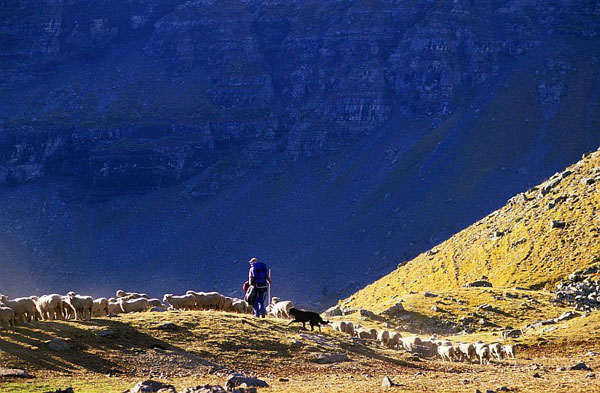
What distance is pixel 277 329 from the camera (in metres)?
34.2

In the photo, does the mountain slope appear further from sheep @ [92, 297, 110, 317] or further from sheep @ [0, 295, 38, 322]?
sheep @ [0, 295, 38, 322]

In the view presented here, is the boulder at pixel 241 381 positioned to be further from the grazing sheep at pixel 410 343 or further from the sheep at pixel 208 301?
the sheep at pixel 208 301

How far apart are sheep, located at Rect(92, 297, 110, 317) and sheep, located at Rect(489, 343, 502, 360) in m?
15.2

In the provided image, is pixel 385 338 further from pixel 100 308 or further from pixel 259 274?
pixel 100 308

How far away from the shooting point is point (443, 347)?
123 feet

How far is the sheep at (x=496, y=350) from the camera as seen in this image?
36594mm

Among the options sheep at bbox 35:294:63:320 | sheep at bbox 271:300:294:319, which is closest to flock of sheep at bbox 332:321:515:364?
sheep at bbox 271:300:294:319

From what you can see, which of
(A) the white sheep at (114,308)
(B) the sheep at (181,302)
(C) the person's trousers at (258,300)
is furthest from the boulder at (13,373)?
(B) the sheep at (181,302)

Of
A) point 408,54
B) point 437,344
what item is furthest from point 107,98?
point 437,344

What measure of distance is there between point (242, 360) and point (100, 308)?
8.70 m

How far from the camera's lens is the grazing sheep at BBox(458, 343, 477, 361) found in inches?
1467

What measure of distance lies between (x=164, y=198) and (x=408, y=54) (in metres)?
54.0

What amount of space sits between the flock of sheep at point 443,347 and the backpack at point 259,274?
579 cm

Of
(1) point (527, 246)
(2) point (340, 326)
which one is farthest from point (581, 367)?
(1) point (527, 246)
